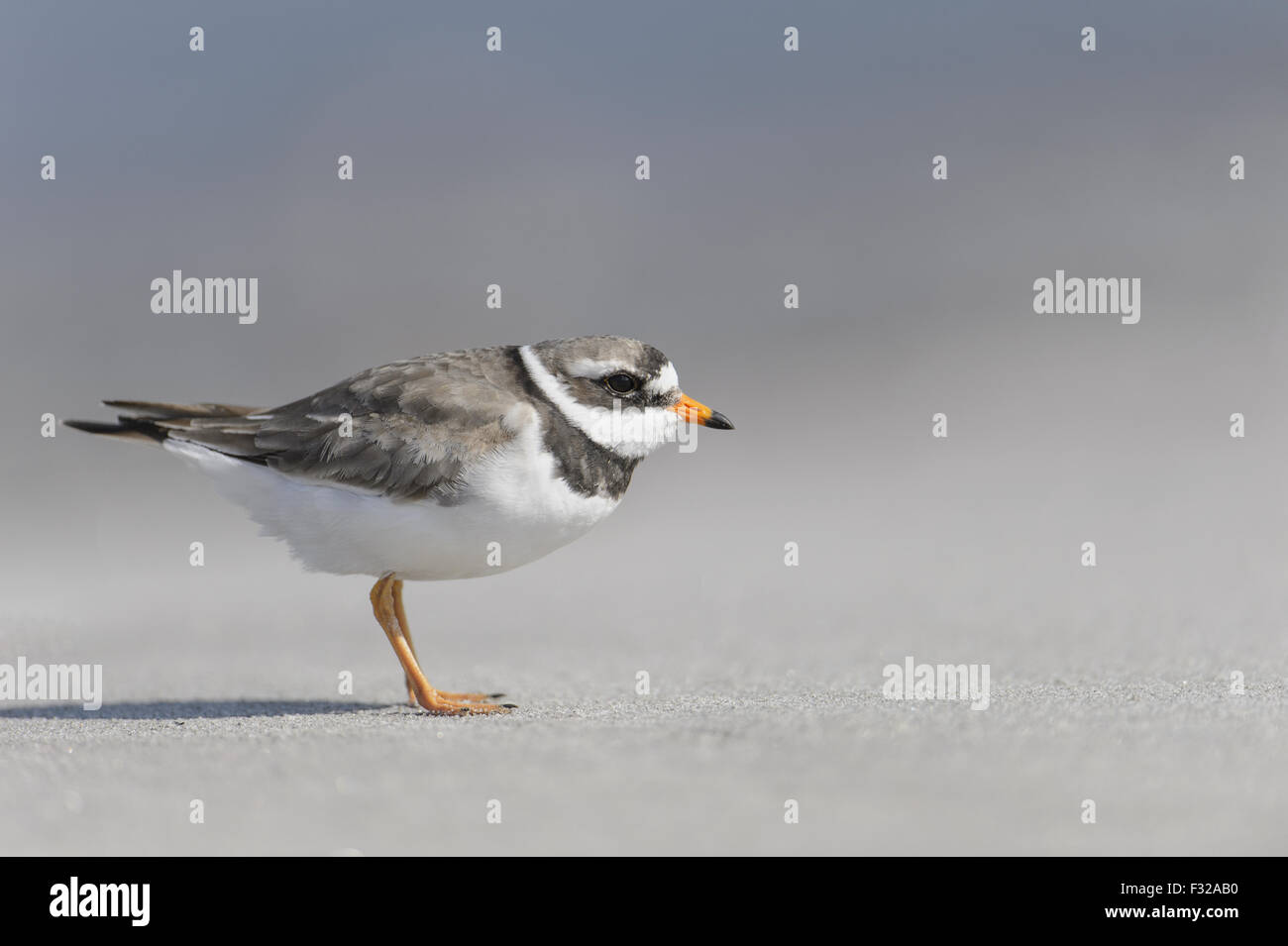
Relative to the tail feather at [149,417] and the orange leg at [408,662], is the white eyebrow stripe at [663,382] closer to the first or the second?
the orange leg at [408,662]

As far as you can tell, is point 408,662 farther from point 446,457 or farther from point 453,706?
point 446,457

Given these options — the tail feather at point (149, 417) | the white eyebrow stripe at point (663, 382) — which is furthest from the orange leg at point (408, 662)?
the white eyebrow stripe at point (663, 382)

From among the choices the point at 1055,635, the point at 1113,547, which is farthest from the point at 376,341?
the point at 1055,635

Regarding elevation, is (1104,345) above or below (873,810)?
A: above

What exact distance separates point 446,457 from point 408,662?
3.67 ft

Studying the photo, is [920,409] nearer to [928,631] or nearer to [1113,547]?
[1113,547]

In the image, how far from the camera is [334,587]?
40.1 ft

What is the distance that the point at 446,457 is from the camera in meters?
6.15

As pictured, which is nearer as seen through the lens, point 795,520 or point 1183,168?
point 795,520

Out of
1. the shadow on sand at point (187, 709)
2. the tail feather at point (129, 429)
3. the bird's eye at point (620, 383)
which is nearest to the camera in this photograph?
the bird's eye at point (620, 383)

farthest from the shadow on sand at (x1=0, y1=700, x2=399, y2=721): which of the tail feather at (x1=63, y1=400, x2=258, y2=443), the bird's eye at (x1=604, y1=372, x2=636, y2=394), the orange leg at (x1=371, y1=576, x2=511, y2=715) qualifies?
the bird's eye at (x1=604, y1=372, x2=636, y2=394)

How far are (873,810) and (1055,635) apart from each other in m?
3.86

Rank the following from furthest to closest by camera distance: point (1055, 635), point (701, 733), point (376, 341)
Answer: point (376, 341)
point (1055, 635)
point (701, 733)

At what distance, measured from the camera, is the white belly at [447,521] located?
20.0ft
